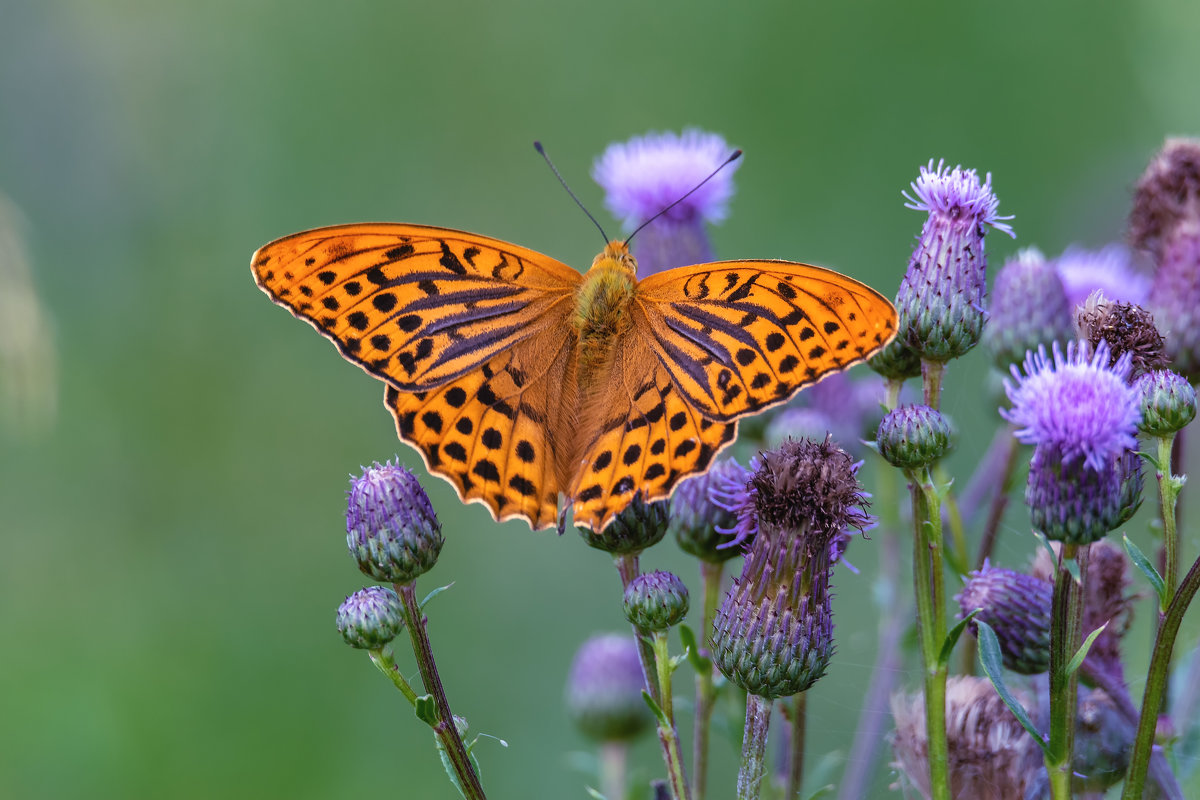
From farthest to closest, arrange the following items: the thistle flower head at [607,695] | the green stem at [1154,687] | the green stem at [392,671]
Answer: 1. the thistle flower head at [607,695]
2. the green stem at [392,671]
3. the green stem at [1154,687]

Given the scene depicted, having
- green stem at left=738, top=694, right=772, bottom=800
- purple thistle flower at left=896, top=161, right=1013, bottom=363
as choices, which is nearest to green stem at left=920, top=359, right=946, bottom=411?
purple thistle flower at left=896, top=161, right=1013, bottom=363

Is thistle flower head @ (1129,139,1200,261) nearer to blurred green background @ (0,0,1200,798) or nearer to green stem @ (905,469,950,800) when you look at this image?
blurred green background @ (0,0,1200,798)

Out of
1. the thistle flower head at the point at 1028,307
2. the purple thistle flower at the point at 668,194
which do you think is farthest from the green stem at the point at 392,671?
the purple thistle flower at the point at 668,194

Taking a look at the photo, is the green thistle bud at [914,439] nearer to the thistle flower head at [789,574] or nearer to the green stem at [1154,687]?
the thistle flower head at [789,574]

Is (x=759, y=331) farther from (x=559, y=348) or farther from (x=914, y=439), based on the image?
(x=559, y=348)

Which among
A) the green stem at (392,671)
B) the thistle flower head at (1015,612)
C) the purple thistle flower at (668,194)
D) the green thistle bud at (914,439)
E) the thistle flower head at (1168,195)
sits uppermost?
the purple thistle flower at (668,194)

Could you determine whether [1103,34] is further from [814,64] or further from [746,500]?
[746,500]
